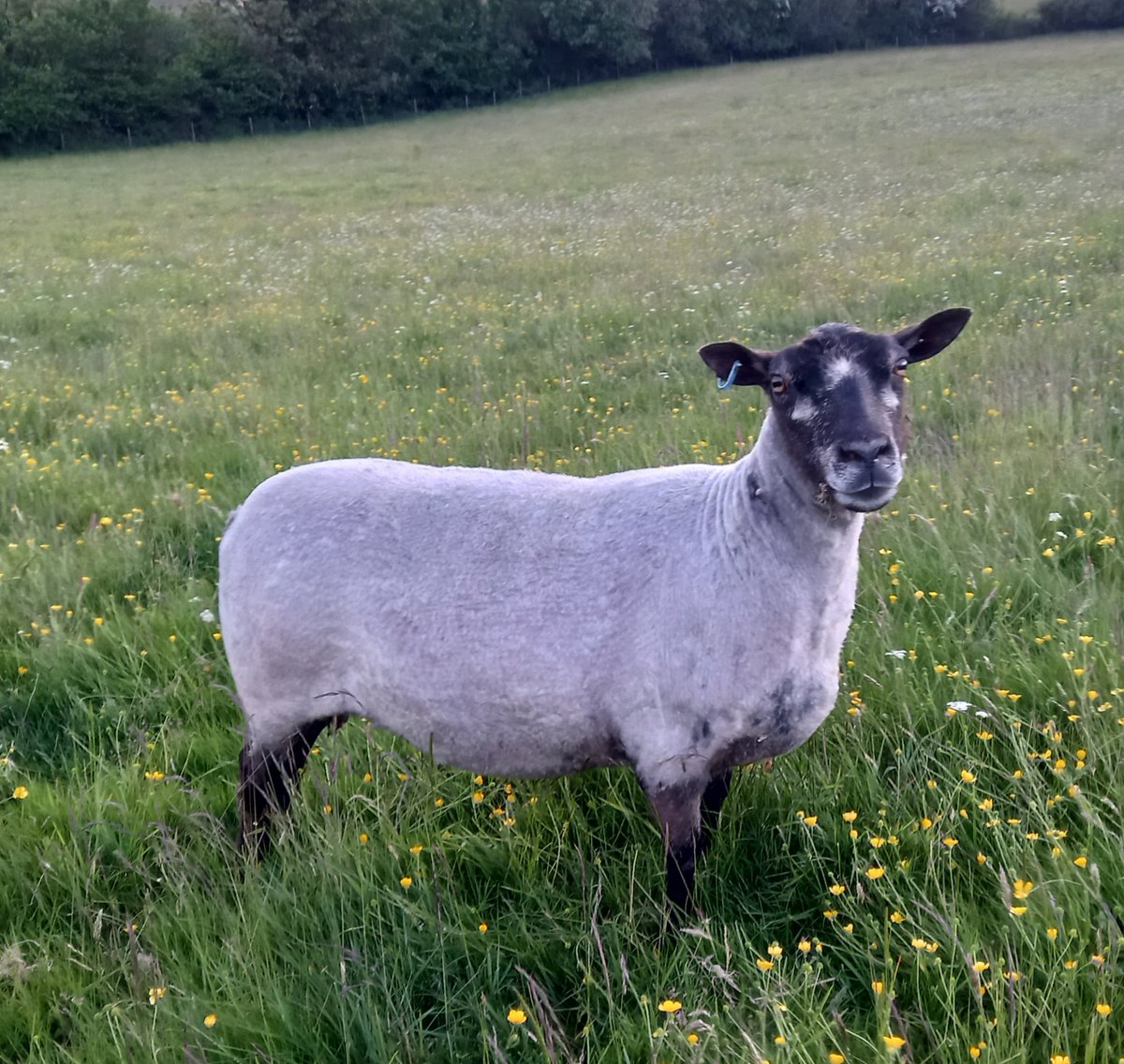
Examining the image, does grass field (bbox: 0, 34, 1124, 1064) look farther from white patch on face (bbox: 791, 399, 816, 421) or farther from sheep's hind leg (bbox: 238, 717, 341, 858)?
white patch on face (bbox: 791, 399, 816, 421)

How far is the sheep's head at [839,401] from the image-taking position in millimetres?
2547

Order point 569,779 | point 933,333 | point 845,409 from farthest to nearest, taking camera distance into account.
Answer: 1. point 569,779
2. point 933,333
3. point 845,409

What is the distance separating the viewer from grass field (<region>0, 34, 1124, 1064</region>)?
2377mm

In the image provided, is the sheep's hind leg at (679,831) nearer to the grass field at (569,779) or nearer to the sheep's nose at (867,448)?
the grass field at (569,779)

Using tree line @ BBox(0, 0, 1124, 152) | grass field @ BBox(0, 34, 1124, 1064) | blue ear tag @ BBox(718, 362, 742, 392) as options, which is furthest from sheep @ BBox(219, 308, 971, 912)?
tree line @ BBox(0, 0, 1124, 152)

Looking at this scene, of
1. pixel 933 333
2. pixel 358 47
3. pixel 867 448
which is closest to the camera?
pixel 867 448

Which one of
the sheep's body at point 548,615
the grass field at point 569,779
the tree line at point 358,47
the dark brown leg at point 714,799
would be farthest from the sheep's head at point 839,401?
the tree line at point 358,47

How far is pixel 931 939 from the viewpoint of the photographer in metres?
2.40

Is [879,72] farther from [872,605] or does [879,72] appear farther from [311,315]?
[872,605]

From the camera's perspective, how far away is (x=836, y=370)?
2.71 metres

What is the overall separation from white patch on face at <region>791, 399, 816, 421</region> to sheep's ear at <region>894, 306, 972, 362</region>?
522 millimetres

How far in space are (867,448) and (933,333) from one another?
2.71ft

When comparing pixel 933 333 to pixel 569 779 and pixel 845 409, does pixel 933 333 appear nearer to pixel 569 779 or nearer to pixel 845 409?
pixel 845 409

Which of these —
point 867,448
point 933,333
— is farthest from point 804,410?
point 933,333
